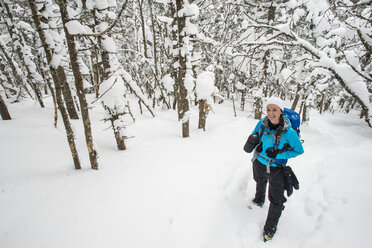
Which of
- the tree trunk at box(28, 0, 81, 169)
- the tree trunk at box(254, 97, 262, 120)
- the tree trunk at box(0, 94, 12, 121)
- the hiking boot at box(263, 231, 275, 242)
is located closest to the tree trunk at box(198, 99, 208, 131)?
the tree trunk at box(254, 97, 262, 120)

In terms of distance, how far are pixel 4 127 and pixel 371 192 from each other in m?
12.1

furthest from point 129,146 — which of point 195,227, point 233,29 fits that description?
point 233,29

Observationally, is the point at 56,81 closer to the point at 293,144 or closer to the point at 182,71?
the point at 182,71

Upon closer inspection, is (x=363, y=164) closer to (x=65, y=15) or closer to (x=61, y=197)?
(x=61, y=197)

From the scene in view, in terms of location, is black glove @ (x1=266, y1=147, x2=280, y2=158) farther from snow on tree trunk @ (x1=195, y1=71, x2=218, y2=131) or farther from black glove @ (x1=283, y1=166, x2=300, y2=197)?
snow on tree trunk @ (x1=195, y1=71, x2=218, y2=131)

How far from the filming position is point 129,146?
6.74 metres

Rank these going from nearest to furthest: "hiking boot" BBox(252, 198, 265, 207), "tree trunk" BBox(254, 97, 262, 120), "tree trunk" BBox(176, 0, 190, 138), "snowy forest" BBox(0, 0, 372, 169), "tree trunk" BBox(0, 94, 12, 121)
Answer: "snowy forest" BBox(0, 0, 372, 169), "hiking boot" BBox(252, 198, 265, 207), "tree trunk" BBox(176, 0, 190, 138), "tree trunk" BBox(0, 94, 12, 121), "tree trunk" BBox(254, 97, 262, 120)

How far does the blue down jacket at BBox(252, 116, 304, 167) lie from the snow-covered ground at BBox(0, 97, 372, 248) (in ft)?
4.81

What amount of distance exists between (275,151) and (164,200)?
2486 millimetres

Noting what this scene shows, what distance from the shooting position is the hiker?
2898mm

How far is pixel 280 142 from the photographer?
2977mm

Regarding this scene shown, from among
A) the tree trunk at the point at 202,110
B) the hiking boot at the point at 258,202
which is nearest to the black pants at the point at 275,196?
the hiking boot at the point at 258,202

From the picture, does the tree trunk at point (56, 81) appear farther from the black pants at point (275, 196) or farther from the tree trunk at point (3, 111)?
the tree trunk at point (3, 111)

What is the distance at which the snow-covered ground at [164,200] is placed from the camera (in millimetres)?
2959
